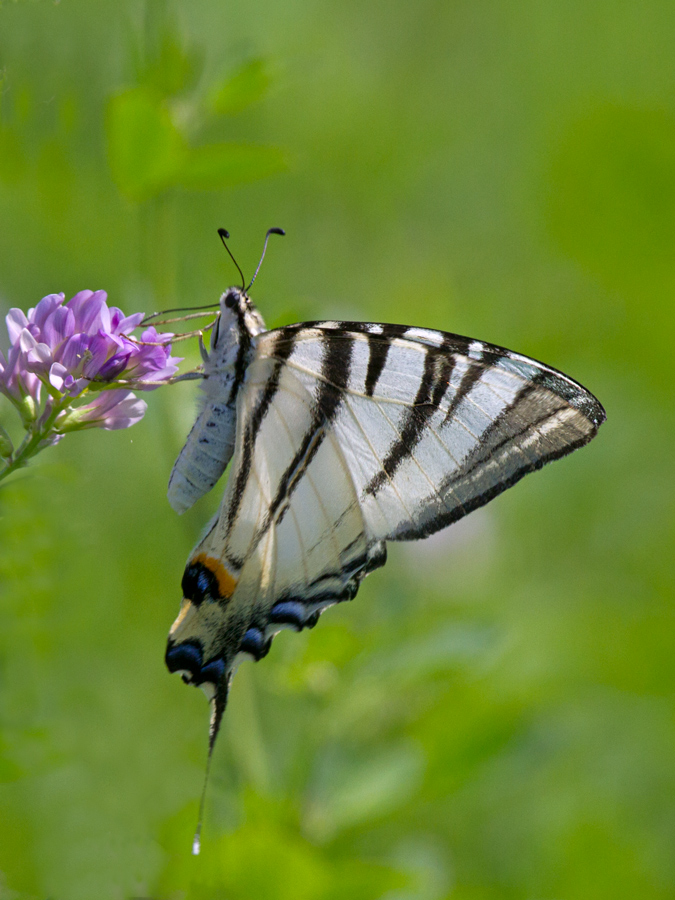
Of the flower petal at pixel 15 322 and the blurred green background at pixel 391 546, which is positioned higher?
the flower petal at pixel 15 322

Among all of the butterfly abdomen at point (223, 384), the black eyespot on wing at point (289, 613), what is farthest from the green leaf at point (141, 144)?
the black eyespot on wing at point (289, 613)

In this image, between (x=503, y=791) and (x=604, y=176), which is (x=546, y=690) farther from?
(x=604, y=176)

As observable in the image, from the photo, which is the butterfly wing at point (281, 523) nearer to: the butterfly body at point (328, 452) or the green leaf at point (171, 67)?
the butterfly body at point (328, 452)

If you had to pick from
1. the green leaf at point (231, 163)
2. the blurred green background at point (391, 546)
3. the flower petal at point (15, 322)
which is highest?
the green leaf at point (231, 163)

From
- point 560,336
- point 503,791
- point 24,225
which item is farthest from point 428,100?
point 503,791

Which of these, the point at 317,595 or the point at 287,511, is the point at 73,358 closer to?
the point at 287,511

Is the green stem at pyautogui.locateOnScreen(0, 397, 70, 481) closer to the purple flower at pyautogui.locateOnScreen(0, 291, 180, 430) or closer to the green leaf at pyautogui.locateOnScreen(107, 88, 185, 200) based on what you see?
the purple flower at pyautogui.locateOnScreen(0, 291, 180, 430)

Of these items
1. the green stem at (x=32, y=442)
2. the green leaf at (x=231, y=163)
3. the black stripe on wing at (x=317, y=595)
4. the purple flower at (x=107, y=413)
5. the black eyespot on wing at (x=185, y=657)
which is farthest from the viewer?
the green leaf at (x=231, y=163)
